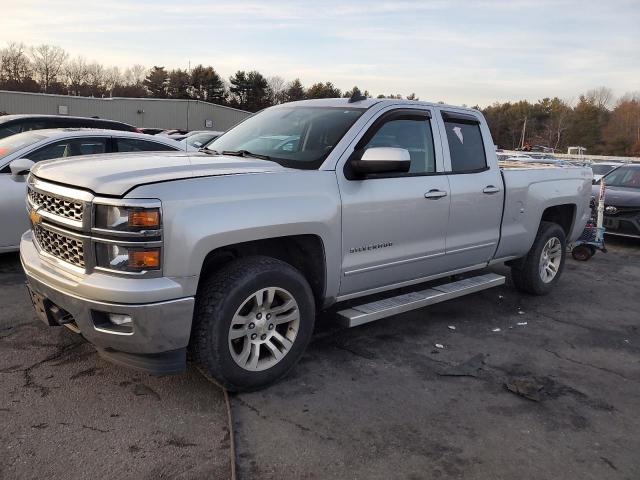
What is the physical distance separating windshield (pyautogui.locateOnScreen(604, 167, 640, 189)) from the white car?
8852mm

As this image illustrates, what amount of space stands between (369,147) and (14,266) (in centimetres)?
440

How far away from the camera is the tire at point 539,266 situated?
6109 mm

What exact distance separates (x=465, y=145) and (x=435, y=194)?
0.88 meters

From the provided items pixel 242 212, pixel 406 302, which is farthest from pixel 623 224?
pixel 242 212

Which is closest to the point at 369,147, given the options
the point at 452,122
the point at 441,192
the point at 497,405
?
the point at 441,192

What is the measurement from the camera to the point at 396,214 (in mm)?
4238

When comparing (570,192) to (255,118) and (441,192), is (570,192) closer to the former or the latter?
(441,192)

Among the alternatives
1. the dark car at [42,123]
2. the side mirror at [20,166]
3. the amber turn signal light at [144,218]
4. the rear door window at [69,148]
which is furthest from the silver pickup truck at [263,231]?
the dark car at [42,123]

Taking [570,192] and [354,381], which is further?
[570,192]

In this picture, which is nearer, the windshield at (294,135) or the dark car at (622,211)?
the windshield at (294,135)

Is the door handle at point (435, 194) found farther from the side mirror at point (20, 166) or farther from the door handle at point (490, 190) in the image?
the side mirror at point (20, 166)

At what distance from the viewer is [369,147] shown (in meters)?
4.21

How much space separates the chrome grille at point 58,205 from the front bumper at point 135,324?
1.15 ft

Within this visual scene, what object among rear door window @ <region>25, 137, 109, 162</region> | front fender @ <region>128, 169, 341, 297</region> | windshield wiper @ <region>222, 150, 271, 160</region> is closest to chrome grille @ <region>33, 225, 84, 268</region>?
front fender @ <region>128, 169, 341, 297</region>
